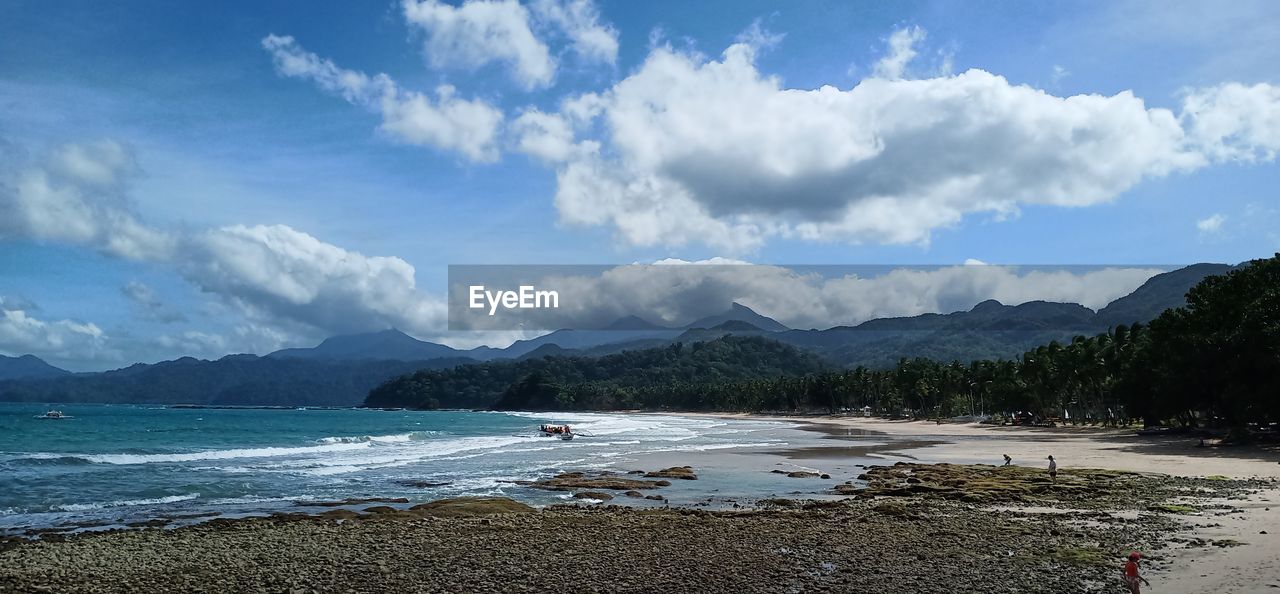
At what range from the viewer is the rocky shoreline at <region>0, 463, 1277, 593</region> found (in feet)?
43.6

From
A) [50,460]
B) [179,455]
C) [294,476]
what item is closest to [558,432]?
[179,455]

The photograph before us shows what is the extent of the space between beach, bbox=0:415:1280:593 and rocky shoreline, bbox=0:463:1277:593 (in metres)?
0.06

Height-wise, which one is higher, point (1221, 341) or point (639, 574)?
point (1221, 341)

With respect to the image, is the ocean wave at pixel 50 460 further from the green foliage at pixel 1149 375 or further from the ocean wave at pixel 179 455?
the green foliage at pixel 1149 375

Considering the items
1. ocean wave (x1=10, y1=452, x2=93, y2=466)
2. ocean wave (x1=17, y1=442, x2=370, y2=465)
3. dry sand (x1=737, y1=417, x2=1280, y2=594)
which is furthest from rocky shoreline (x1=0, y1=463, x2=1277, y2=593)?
ocean wave (x1=17, y1=442, x2=370, y2=465)

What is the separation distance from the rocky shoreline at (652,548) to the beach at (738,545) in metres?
0.06

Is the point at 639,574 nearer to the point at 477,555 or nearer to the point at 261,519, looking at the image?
the point at 477,555

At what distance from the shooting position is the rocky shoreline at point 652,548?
43.6 feet

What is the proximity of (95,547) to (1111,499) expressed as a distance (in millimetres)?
24483

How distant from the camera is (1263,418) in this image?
41.4 m

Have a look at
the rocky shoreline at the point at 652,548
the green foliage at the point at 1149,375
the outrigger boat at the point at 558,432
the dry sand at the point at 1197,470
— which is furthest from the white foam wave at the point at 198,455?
the green foliage at the point at 1149,375

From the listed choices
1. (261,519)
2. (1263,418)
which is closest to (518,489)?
(261,519)

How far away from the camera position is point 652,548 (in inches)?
639

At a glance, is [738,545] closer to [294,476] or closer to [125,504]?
[125,504]
